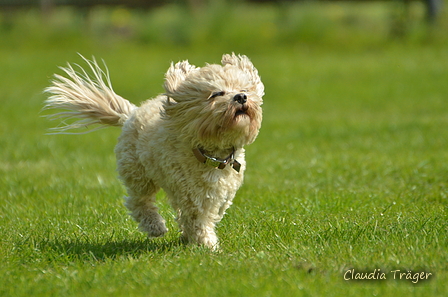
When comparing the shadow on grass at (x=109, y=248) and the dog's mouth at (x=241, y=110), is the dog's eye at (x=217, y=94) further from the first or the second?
the shadow on grass at (x=109, y=248)

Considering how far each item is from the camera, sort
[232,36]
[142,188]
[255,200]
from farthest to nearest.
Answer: [232,36] < [255,200] < [142,188]

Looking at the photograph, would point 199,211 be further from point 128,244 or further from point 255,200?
point 255,200

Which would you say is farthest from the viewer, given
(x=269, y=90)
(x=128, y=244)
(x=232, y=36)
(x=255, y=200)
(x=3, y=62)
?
(x=232, y=36)

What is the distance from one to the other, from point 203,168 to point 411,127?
24.0 ft

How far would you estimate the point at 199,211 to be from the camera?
5.39 m

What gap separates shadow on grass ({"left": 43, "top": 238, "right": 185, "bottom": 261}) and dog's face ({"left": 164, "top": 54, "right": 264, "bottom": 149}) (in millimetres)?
939

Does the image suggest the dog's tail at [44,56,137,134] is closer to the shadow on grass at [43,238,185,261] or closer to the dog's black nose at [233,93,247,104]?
the shadow on grass at [43,238,185,261]

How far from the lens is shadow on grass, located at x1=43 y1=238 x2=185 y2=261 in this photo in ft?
17.0

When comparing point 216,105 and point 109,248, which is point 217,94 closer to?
point 216,105

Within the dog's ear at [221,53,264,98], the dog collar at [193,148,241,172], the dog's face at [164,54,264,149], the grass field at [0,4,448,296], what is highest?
the dog's ear at [221,53,264,98]

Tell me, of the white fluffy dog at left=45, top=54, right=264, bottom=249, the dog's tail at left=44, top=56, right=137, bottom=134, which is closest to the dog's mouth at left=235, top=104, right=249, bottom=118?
the white fluffy dog at left=45, top=54, right=264, bottom=249

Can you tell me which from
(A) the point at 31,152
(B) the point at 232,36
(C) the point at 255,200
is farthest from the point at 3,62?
(C) the point at 255,200

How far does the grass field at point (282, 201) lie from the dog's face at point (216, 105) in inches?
36.3

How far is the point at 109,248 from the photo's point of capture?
17.8ft
